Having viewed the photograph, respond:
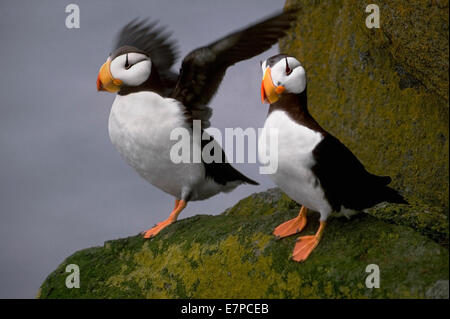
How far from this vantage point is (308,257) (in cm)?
334

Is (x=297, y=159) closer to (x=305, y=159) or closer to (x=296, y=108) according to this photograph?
(x=305, y=159)

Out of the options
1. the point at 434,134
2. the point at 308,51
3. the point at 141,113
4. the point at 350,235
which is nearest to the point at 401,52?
the point at 434,134

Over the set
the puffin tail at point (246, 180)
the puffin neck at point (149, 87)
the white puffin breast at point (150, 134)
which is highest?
the puffin neck at point (149, 87)

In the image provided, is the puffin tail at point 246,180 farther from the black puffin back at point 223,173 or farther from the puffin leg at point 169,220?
the puffin leg at point 169,220

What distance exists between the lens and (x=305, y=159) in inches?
125

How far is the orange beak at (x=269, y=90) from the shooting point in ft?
10.8

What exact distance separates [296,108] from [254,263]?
93cm

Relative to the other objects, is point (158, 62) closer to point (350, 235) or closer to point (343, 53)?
point (343, 53)

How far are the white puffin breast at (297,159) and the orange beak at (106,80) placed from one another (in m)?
1.27

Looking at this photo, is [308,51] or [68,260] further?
[308,51]

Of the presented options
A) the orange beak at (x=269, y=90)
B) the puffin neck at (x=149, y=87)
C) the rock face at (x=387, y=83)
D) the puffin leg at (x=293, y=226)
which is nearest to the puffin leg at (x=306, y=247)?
the puffin leg at (x=293, y=226)

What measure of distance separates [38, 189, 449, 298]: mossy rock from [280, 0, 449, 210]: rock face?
1.49 feet

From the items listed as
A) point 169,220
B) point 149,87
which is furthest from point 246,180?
point 149,87
